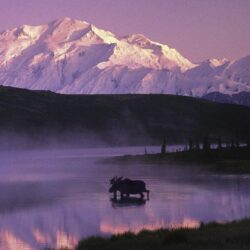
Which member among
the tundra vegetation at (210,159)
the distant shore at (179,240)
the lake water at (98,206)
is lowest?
the distant shore at (179,240)

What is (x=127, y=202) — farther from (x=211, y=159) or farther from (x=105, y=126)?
(x=105, y=126)

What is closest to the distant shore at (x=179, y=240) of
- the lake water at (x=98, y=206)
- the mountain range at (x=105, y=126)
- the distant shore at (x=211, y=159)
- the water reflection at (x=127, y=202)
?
the lake water at (x=98, y=206)

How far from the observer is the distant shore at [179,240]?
2762cm

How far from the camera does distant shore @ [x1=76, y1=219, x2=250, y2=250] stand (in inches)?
1088

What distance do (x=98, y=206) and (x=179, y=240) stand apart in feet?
53.7

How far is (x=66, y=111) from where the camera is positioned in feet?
636

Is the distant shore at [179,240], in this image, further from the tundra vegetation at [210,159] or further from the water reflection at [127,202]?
the tundra vegetation at [210,159]

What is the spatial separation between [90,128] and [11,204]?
130560mm

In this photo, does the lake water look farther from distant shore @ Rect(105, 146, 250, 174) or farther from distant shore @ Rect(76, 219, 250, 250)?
distant shore @ Rect(105, 146, 250, 174)

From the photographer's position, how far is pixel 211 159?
275ft

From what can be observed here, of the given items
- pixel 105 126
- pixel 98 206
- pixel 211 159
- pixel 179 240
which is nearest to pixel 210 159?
pixel 211 159

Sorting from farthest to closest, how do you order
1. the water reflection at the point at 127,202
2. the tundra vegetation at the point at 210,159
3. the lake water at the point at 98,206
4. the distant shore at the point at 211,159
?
the distant shore at the point at 211,159 → the tundra vegetation at the point at 210,159 → the water reflection at the point at 127,202 → the lake water at the point at 98,206

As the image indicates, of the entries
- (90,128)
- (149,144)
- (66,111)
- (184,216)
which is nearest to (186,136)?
(149,144)

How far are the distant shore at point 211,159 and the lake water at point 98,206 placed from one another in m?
5.33
